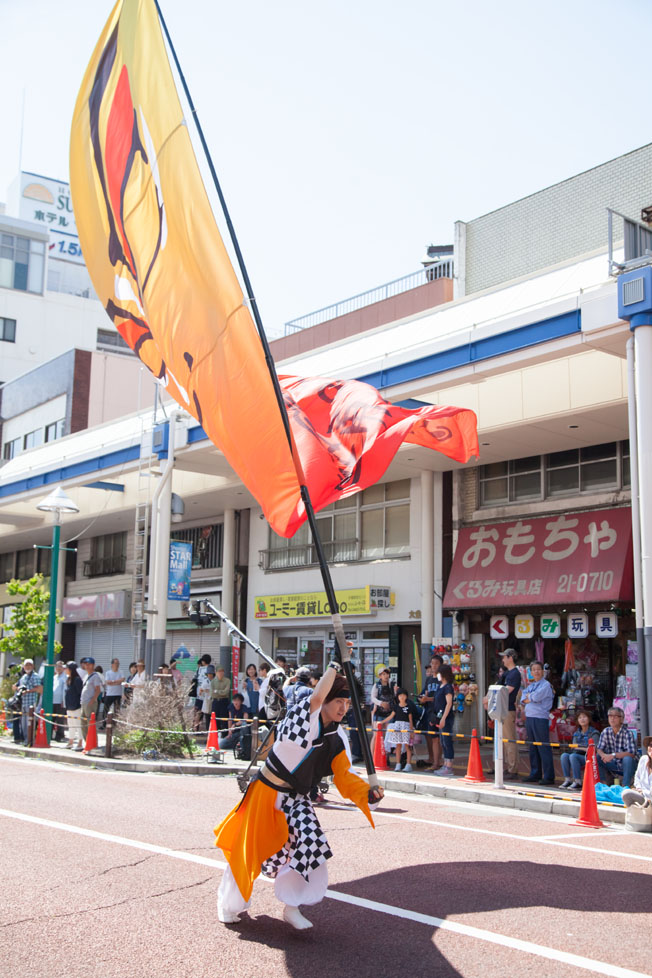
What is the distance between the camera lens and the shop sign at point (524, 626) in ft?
67.2

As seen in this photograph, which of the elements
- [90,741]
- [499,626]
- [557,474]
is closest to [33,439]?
[90,741]

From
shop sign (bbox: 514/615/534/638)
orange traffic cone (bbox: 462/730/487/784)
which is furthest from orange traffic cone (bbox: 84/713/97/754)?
shop sign (bbox: 514/615/534/638)

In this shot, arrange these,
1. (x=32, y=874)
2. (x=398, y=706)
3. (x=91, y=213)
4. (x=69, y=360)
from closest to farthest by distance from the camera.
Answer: (x=32, y=874) < (x=91, y=213) < (x=398, y=706) < (x=69, y=360)

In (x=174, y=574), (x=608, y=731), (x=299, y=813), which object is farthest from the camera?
(x=174, y=574)

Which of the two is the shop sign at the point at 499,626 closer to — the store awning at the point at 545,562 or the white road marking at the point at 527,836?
the store awning at the point at 545,562

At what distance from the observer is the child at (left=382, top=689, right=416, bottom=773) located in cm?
1661

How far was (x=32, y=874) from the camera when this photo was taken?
303 inches

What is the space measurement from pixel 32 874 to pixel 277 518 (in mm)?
3532

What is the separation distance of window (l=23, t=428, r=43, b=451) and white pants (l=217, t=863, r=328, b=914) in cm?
3658

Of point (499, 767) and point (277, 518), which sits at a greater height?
point (277, 518)

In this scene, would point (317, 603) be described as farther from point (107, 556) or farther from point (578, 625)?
point (107, 556)

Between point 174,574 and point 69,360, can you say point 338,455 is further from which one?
point 69,360

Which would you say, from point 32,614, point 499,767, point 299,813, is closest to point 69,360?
point 32,614

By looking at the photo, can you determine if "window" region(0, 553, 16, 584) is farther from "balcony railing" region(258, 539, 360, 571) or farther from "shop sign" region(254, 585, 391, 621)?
"shop sign" region(254, 585, 391, 621)
